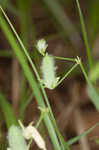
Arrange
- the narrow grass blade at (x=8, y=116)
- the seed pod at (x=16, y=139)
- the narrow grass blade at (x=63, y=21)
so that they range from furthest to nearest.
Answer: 1. the narrow grass blade at (x=63, y=21)
2. the narrow grass blade at (x=8, y=116)
3. the seed pod at (x=16, y=139)

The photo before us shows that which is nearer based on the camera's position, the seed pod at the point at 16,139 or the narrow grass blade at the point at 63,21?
the seed pod at the point at 16,139

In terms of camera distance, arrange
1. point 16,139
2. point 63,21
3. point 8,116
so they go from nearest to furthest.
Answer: point 16,139 < point 8,116 < point 63,21

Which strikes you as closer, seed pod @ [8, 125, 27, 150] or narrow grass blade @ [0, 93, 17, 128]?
seed pod @ [8, 125, 27, 150]

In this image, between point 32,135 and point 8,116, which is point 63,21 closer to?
point 8,116

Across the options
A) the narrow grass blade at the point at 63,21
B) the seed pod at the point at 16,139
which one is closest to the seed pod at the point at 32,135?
the seed pod at the point at 16,139

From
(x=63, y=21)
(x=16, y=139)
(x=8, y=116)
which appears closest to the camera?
(x=16, y=139)

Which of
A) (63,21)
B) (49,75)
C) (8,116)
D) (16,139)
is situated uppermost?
(63,21)

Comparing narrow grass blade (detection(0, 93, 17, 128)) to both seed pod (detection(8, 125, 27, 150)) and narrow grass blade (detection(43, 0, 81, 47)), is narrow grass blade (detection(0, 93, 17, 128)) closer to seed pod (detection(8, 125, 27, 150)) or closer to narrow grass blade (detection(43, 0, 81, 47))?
seed pod (detection(8, 125, 27, 150))

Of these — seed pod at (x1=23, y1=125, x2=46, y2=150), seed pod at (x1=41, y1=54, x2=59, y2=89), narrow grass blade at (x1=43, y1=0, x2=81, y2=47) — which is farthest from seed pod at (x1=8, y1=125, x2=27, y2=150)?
narrow grass blade at (x1=43, y1=0, x2=81, y2=47)

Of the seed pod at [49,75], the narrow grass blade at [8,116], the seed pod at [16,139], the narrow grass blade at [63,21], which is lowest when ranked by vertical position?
the seed pod at [16,139]

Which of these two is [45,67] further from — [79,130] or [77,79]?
[77,79]

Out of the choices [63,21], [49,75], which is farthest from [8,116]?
[63,21]

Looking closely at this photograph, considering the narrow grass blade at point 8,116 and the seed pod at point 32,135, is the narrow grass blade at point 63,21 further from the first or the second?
the seed pod at point 32,135
